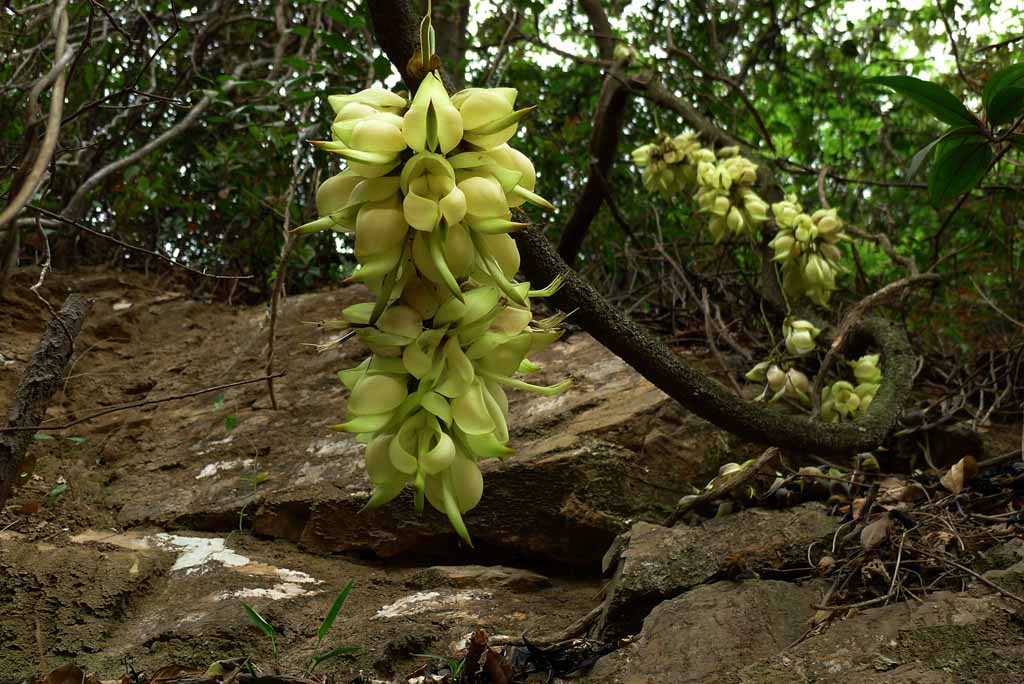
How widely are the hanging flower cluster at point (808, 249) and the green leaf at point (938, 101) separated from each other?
5.44ft

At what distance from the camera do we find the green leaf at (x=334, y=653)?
1479 mm

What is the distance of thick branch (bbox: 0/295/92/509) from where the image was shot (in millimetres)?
1492

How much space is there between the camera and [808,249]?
2873 millimetres

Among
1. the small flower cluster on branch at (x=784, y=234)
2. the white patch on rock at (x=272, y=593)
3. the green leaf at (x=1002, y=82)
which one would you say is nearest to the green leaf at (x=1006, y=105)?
the green leaf at (x=1002, y=82)

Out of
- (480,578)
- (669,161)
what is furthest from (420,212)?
(669,161)

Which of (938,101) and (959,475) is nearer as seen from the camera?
(938,101)

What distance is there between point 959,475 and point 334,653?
146cm

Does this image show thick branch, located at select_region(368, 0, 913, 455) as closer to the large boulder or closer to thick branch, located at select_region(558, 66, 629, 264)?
the large boulder

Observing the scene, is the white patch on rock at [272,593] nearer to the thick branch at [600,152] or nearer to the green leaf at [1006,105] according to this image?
the green leaf at [1006,105]

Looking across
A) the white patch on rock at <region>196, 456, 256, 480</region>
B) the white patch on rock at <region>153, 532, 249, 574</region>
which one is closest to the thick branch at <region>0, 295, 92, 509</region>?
the white patch on rock at <region>153, 532, 249, 574</region>

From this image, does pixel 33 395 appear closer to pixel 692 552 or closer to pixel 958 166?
pixel 692 552

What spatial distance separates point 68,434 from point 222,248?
1.61 metres

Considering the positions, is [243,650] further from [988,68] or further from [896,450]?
[988,68]

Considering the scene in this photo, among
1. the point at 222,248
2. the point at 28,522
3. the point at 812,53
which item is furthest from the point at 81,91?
the point at 812,53
